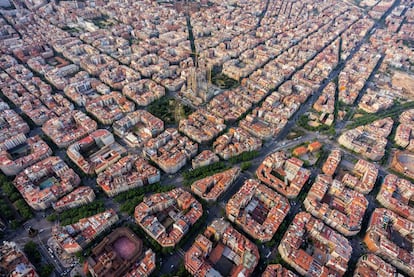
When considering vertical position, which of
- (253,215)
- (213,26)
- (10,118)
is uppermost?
(213,26)

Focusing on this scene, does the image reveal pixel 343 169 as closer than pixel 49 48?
Yes

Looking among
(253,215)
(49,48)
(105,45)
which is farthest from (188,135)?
(49,48)

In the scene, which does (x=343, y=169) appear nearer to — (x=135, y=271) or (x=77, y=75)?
(x=135, y=271)

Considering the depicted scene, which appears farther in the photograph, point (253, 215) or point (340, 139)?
point (340, 139)

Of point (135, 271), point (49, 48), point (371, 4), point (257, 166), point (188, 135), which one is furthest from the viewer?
point (371, 4)

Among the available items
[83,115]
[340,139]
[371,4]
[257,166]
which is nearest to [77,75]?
[83,115]

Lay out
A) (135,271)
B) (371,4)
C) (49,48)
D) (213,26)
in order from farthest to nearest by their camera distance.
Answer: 1. (371,4)
2. (213,26)
3. (49,48)
4. (135,271)

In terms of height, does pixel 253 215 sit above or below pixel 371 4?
below

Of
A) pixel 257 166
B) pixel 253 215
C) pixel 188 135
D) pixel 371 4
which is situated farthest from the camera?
pixel 371 4

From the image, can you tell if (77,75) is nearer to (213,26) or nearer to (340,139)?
(213,26)
